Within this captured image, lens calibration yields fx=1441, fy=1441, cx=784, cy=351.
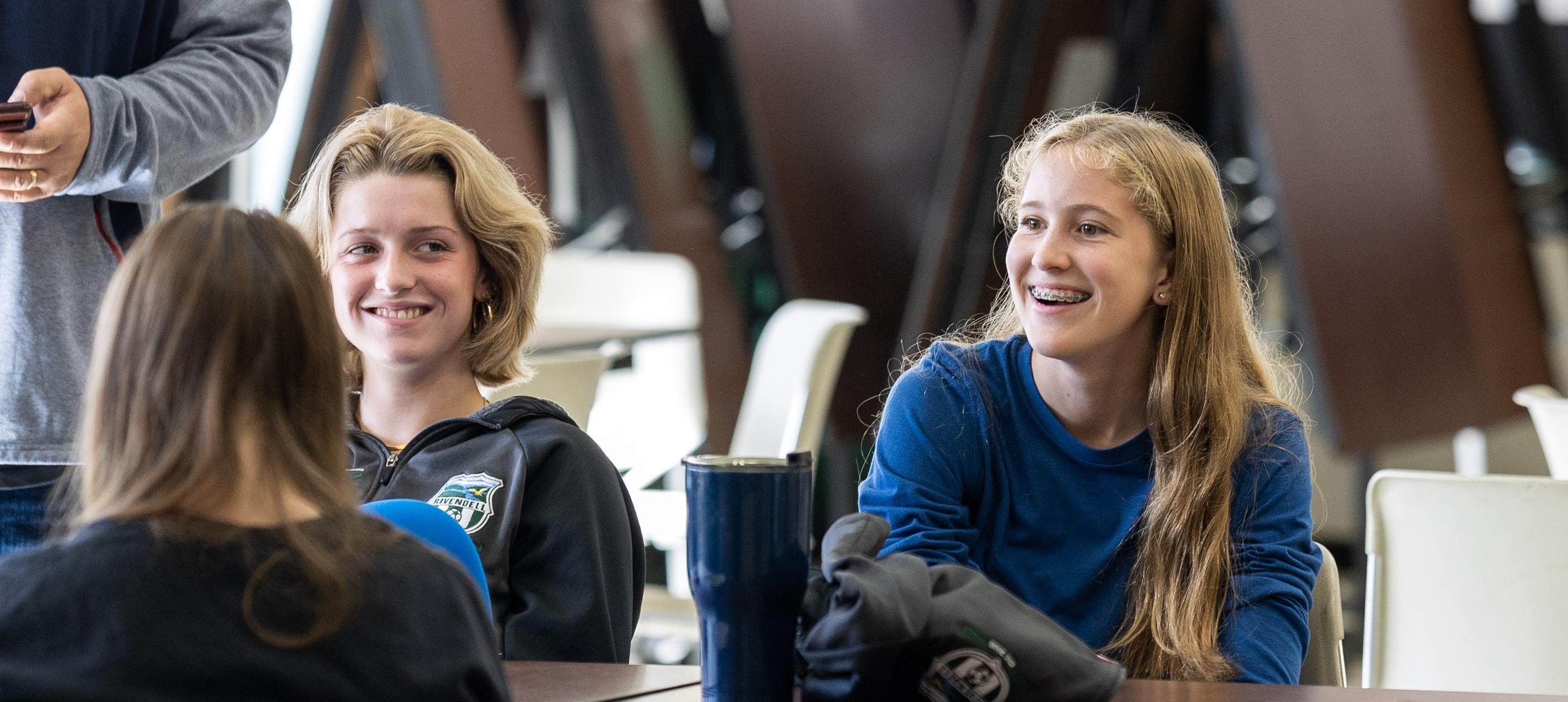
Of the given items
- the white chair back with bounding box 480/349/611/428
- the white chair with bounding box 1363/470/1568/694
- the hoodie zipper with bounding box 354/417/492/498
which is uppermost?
the white chair back with bounding box 480/349/611/428

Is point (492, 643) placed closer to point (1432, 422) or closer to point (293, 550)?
point (293, 550)

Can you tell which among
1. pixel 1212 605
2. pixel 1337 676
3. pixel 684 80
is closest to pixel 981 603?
pixel 1212 605

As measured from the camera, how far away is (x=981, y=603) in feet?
2.49

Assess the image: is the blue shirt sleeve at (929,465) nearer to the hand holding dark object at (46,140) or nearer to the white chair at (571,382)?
the white chair at (571,382)

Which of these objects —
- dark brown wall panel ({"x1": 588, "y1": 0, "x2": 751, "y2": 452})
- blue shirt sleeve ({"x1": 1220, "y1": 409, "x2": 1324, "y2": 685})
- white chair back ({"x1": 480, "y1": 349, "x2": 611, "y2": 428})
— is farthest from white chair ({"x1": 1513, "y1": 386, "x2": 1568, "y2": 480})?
dark brown wall panel ({"x1": 588, "y1": 0, "x2": 751, "y2": 452})

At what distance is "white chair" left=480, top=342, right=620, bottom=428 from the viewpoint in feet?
6.63

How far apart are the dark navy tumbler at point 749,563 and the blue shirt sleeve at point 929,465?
589 millimetres

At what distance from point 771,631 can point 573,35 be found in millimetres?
3888

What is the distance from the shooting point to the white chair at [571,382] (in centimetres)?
202

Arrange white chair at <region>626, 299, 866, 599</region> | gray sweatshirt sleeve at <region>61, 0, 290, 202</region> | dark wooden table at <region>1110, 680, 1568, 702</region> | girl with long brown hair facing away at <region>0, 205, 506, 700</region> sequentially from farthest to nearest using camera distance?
1. white chair at <region>626, 299, 866, 599</region>
2. gray sweatshirt sleeve at <region>61, 0, 290, 202</region>
3. dark wooden table at <region>1110, 680, 1568, 702</region>
4. girl with long brown hair facing away at <region>0, 205, 506, 700</region>

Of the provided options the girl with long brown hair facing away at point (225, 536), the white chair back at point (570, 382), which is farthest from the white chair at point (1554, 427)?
the girl with long brown hair facing away at point (225, 536)

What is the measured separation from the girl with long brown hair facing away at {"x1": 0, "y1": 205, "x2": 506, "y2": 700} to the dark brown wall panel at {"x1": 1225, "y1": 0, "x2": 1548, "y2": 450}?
3.42 m

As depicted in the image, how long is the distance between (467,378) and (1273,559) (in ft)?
2.66

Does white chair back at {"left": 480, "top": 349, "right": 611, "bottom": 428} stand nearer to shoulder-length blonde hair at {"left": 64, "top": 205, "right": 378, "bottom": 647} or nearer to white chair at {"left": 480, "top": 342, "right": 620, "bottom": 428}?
white chair at {"left": 480, "top": 342, "right": 620, "bottom": 428}
